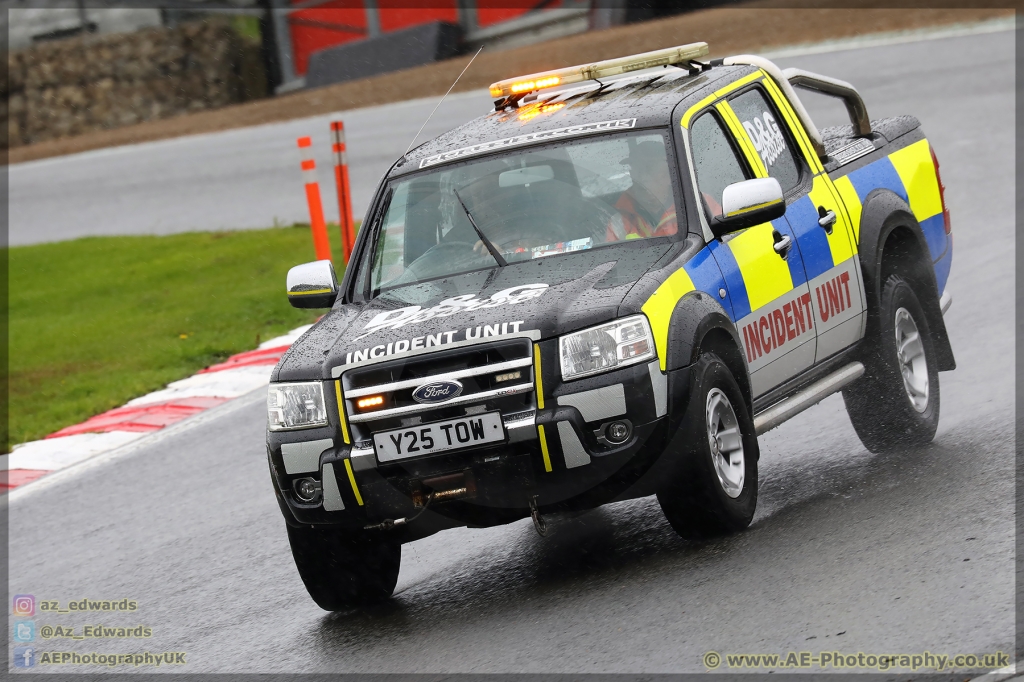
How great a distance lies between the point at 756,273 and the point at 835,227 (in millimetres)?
902

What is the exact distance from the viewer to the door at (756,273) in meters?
6.79

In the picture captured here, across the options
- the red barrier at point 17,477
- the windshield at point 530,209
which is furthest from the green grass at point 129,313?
the windshield at point 530,209

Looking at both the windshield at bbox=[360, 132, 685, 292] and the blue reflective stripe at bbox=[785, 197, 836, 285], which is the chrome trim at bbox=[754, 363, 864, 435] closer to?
the blue reflective stripe at bbox=[785, 197, 836, 285]

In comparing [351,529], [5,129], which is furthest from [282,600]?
[5,129]

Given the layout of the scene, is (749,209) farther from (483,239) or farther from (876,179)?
(876,179)

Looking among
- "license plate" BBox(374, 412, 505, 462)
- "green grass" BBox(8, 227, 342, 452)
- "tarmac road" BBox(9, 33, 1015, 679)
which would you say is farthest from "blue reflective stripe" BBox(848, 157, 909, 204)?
"green grass" BBox(8, 227, 342, 452)

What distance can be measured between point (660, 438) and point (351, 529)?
1274mm

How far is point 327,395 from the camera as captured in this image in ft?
20.1

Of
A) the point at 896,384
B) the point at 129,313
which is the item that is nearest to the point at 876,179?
the point at 896,384

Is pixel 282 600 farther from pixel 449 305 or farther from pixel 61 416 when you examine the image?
pixel 61 416

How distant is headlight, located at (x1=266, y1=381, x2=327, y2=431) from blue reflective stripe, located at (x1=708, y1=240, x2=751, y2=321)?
178cm

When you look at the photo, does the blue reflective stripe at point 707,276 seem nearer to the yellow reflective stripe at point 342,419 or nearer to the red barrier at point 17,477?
the yellow reflective stripe at point 342,419

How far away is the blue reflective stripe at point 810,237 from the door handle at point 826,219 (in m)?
0.03

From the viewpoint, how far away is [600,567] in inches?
258
